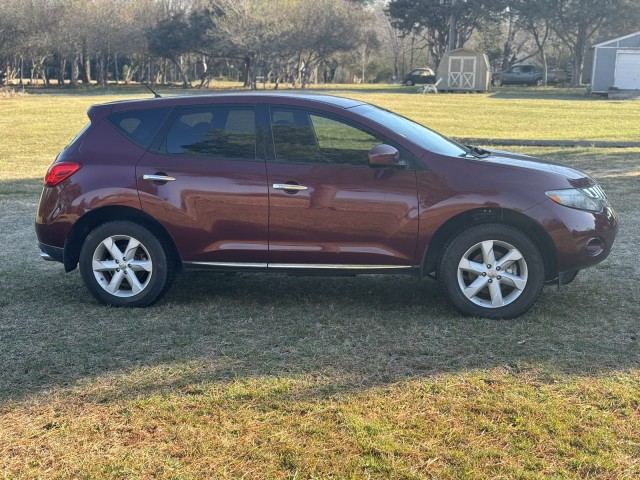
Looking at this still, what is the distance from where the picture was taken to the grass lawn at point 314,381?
11.0ft

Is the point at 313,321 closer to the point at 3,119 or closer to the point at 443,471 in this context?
the point at 443,471

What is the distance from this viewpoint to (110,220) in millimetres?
5570

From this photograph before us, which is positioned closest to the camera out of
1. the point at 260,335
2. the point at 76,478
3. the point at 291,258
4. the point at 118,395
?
the point at 76,478

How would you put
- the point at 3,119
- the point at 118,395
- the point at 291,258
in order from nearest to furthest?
the point at 118,395, the point at 291,258, the point at 3,119

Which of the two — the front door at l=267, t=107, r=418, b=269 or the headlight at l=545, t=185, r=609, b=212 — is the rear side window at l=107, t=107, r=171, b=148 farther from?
the headlight at l=545, t=185, r=609, b=212

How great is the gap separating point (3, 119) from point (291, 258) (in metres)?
25.1

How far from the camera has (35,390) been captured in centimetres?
412

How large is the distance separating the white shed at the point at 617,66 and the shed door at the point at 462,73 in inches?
363

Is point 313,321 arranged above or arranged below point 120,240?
below

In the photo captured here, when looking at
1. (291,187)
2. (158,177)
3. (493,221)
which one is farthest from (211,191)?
(493,221)

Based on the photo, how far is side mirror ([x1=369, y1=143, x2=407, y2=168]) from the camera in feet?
16.9

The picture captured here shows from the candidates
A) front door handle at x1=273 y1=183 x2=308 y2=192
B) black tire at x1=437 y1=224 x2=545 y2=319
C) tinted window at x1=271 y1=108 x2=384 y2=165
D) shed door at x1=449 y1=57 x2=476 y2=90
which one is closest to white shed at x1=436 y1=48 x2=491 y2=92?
shed door at x1=449 y1=57 x2=476 y2=90

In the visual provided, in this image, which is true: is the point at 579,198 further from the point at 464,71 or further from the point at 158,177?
the point at 464,71

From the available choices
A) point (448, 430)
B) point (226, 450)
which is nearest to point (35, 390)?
point (226, 450)
